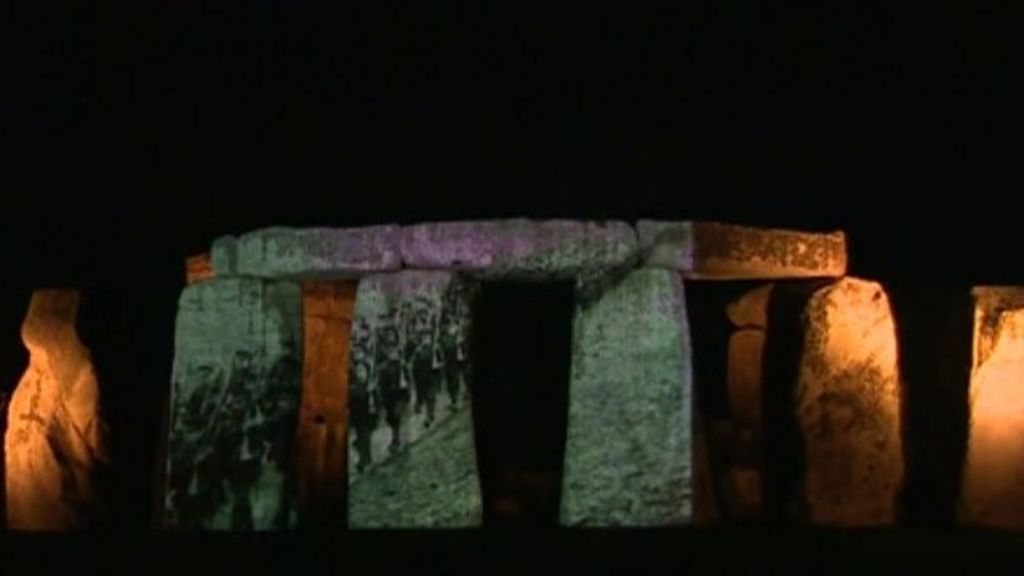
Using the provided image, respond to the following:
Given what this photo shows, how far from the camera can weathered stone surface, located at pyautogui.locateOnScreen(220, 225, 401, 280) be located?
57.0 ft

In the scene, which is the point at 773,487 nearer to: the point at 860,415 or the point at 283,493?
the point at 860,415

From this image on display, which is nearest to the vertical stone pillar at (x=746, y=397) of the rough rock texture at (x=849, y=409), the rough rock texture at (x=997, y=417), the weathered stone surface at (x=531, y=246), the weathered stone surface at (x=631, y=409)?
the rough rock texture at (x=849, y=409)

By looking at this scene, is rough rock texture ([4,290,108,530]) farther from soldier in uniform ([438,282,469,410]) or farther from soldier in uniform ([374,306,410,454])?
soldier in uniform ([438,282,469,410])

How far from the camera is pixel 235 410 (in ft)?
58.1

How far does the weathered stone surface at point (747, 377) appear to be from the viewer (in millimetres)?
19750

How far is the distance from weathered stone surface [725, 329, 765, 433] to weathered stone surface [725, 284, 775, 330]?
92 millimetres

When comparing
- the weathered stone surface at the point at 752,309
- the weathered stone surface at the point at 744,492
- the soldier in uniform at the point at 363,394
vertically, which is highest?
the weathered stone surface at the point at 752,309

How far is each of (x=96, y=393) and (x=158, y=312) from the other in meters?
3.19

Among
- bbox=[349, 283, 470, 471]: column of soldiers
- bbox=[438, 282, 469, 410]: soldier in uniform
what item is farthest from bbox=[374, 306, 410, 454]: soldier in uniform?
bbox=[438, 282, 469, 410]: soldier in uniform

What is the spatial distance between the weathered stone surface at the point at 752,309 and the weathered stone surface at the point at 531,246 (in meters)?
2.57

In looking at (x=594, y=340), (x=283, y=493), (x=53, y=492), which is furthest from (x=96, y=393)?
(x=594, y=340)

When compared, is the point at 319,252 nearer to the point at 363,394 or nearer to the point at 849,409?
the point at 363,394

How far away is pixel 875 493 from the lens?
18.1m

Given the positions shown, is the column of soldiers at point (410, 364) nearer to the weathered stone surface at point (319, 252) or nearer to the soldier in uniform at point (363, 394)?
the soldier in uniform at point (363, 394)
